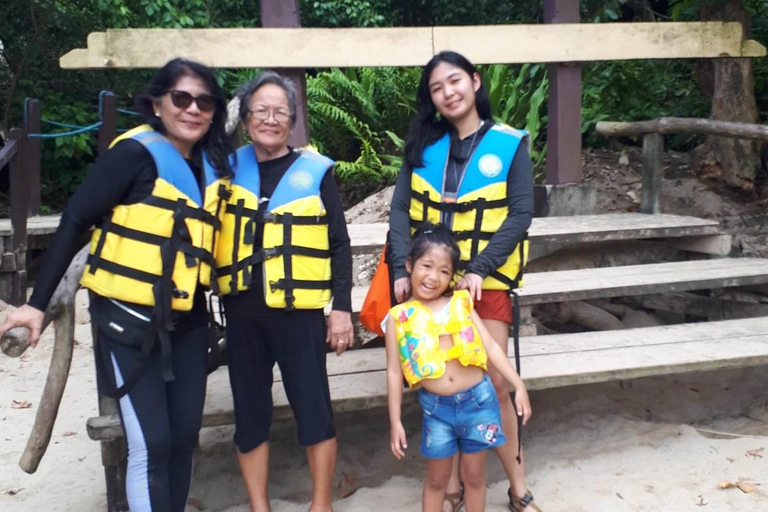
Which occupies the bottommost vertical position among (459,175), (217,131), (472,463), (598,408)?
(598,408)

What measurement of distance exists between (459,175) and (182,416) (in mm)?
1378

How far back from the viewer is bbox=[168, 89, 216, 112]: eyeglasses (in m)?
2.48

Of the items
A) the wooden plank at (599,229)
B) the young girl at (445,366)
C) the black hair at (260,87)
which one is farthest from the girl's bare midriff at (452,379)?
the wooden plank at (599,229)

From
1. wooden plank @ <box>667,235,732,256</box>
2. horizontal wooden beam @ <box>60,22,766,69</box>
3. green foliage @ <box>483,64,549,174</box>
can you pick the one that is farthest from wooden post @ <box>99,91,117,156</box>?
wooden plank @ <box>667,235,732,256</box>

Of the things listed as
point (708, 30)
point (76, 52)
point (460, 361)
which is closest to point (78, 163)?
point (76, 52)

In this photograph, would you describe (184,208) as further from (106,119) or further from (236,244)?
(106,119)

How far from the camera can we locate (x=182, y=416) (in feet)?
8.36

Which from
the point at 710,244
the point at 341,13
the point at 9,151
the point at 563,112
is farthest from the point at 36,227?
the point at 710,244

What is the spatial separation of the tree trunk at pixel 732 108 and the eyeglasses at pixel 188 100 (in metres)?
5.57

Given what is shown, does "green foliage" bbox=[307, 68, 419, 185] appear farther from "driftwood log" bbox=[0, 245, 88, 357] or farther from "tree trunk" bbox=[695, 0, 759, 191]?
"driftwood log" bbox=[0, 245, 88, 357]

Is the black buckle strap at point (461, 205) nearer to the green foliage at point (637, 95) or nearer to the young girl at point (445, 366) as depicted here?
the young girl at point (445, 366)

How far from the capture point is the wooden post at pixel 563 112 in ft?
18.6

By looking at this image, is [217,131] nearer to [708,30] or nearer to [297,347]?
[297,347]

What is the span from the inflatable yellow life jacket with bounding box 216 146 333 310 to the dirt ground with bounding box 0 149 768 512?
1.10m
